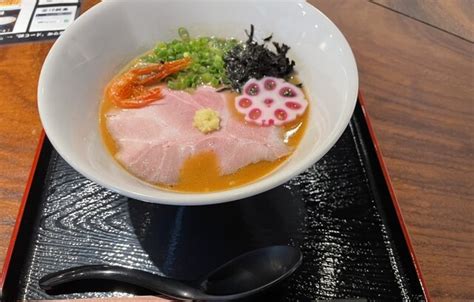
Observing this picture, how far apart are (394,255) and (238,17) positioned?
96 cm

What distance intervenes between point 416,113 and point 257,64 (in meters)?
0.61

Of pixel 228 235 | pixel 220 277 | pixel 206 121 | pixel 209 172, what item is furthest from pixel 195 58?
pixel 220 277

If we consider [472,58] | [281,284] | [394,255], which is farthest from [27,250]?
[472,58]

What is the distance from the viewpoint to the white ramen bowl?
1.06m

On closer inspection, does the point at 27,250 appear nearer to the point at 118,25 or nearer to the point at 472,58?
the point at 118,25

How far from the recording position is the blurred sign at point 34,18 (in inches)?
73.0

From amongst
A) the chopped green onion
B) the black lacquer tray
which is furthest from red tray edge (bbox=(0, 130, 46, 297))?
the chopped green onion

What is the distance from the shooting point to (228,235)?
122cm

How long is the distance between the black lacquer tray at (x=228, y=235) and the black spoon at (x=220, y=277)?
0.13ft

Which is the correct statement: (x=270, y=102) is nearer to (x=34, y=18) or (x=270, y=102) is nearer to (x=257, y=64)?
(x=257, y=64)

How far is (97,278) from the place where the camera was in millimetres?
1104

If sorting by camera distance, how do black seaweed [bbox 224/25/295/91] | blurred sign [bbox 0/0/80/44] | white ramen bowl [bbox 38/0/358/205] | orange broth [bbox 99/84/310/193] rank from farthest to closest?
1. blurred sign [bbox 0/0/80/44]
2. black seaweed [bbox 224/25/295/91]
3. orange broth [bbox 99/84/310/193]
4. white ramen bowl [bbox 38/0/358/205]

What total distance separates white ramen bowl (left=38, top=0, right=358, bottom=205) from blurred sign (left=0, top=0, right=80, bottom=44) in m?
0.51

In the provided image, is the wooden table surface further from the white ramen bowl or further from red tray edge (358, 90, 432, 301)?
the white ramen bowl
